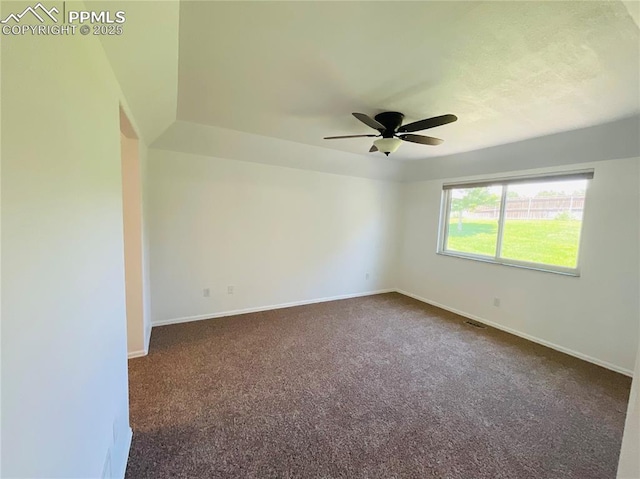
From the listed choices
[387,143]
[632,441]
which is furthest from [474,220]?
[632,441]

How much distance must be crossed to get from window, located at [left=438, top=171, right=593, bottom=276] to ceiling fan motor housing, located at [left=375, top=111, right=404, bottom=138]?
2.06m

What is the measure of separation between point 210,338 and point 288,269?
4.89 feet

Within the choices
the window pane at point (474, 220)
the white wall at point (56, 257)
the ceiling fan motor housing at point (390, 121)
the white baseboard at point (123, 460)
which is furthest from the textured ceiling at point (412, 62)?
the white baseboard at point (123, 460)

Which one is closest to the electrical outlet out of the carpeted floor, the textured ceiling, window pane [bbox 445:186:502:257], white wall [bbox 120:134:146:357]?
the carpeted floor

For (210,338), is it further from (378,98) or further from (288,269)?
(378,98)

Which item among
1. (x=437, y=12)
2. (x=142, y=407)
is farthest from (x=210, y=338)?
(x=437, y=12)

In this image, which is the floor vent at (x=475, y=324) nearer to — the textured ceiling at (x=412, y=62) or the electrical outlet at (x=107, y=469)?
the textured ceiling at (x=412, y=62)

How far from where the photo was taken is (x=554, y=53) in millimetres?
1514

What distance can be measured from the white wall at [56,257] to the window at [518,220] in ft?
13.6

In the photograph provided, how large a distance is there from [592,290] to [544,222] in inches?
34.9

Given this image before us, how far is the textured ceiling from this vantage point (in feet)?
4.18

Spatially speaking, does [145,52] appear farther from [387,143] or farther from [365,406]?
[365,406]

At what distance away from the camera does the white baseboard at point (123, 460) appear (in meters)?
1.32

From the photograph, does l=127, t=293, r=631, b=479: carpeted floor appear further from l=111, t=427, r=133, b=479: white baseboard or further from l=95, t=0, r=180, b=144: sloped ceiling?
l=95, t=0, r=180, b=144: sloped ceiling
